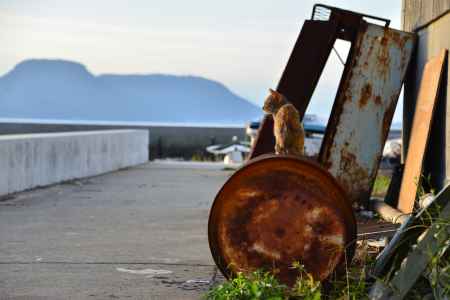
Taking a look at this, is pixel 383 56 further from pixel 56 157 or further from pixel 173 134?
pixel 173 134

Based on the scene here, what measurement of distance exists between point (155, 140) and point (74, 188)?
25.5 meters

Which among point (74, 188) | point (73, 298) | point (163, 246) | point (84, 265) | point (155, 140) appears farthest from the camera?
point (155, 140)

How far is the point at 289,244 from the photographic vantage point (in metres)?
5.73

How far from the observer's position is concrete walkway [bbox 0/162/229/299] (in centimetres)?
667

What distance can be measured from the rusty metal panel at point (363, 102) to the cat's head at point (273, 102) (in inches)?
98.4

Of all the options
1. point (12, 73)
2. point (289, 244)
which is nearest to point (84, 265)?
point (289, 244)

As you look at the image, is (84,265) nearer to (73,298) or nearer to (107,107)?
(73,298)

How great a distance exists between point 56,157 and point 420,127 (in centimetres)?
933

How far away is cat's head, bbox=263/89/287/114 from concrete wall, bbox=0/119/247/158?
102ft

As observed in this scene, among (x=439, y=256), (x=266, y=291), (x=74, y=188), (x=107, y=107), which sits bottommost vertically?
(x=107, y=107)

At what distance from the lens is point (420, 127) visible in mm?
8703

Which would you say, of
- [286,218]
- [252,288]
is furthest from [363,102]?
[252,288]

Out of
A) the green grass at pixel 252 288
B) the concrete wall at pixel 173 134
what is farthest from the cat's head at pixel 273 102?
the concrete wall at pixel 173 134

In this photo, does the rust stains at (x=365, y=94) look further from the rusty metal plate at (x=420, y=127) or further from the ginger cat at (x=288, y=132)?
the ginger cat at (x=288, y=132)
